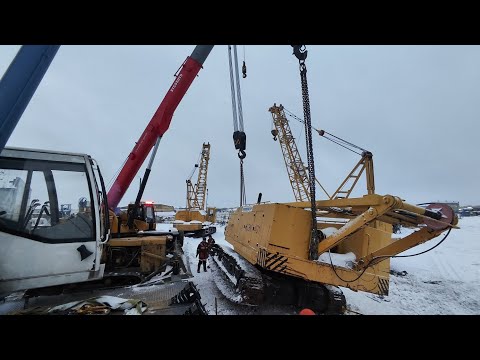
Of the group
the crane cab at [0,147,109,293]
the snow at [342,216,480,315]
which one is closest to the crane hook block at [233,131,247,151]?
the crane cab at [0,147,109,293]

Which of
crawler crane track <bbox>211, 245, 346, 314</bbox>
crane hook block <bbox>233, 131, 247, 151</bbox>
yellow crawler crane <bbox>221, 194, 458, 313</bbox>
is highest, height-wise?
crane hook block <bbox>233, 131, 247, 151</bbox>

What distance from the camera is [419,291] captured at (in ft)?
28.1

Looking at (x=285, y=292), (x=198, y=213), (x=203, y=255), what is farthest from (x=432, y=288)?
(x=198, y=213)

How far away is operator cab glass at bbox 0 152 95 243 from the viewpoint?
2.96m

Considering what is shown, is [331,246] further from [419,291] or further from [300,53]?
[419,291]

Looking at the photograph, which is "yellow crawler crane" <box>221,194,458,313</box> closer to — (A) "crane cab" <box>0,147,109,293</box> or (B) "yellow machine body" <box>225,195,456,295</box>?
(B) "yellow machine body" <box>225,195,456,295</box>

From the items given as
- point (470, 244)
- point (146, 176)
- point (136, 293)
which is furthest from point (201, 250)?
point (470, 244)

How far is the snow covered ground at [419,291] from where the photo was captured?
6625mm

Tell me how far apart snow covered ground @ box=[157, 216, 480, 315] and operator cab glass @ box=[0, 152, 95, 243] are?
2821mm

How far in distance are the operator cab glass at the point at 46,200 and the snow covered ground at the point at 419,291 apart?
9.25ft

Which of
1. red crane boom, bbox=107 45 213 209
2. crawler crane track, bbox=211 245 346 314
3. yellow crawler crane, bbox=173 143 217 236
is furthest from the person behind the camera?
yellow crawler crane, bbox=173 143 217 236
